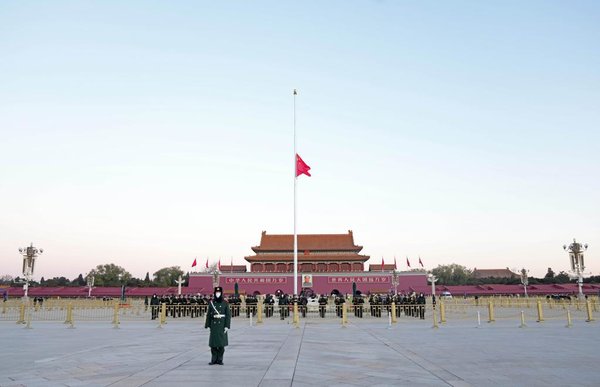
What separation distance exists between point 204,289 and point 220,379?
5024 cm

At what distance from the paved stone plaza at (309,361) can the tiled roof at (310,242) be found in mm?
44712

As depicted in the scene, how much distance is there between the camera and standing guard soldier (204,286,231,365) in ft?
24.8

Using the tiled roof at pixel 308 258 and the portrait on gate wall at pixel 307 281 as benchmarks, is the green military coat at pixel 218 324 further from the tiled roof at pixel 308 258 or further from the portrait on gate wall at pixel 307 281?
the tiled roof at pixel 308 258

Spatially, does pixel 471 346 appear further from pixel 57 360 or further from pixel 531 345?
pixel 57 360

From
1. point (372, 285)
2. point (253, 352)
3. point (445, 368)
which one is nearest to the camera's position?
point (445, 368)

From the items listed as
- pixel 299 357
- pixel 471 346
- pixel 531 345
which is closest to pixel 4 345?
pixel 299 357

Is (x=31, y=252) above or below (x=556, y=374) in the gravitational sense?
above

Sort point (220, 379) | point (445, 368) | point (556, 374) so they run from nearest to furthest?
point (220, 379) → point (556, 374) → point (445, 368)

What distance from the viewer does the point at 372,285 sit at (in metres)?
53.1

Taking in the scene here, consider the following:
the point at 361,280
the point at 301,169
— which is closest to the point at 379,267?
the point at 361,280

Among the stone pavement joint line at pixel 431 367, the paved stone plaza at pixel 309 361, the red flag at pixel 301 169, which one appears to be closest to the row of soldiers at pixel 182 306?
the red flag at pixel 301 169

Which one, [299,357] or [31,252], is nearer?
[299,357]

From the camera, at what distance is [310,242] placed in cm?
5812

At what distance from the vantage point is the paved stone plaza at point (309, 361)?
20.0 feet
